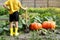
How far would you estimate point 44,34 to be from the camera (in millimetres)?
8820

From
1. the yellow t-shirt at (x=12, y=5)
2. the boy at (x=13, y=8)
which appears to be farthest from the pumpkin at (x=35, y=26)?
the yellow t-shirt at (x=12, y=5)

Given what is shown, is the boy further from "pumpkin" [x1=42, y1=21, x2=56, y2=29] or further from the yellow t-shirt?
"pumpkin" [x1=42, y1=21, x2=56, y2=29]

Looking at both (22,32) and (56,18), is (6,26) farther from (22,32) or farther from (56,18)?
(56,18)

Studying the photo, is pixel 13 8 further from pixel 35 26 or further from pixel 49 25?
pixel 49 25

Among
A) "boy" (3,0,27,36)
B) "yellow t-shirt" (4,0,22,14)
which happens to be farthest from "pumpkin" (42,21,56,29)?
"yellow t-shirt" (4,0,22,14)

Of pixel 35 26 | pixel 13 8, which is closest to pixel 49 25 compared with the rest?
pixel 35 26

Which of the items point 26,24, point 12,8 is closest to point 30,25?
point 26,24

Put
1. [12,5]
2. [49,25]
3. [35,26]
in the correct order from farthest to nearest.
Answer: [49,25] < [35,26] < [12,5]

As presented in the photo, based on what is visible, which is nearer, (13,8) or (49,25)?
(13,8)

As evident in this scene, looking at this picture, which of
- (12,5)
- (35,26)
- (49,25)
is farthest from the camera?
(49,25)

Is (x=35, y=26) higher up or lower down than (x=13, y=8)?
lower down

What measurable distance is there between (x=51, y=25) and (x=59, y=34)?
1.68ft

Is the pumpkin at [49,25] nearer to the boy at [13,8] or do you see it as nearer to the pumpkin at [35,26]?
the pumpkin at [35,26]

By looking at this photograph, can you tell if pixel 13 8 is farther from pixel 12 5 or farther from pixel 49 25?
pixel 49 25
